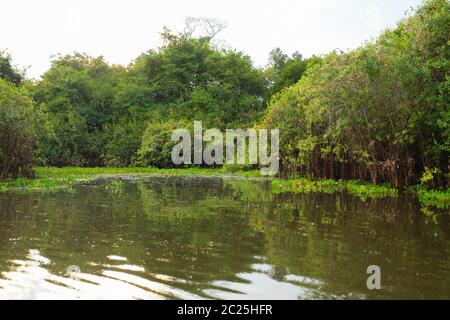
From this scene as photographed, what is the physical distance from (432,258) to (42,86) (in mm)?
45903

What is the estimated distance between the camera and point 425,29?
56.7 ft

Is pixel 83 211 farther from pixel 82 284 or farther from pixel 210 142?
pixel 210 142

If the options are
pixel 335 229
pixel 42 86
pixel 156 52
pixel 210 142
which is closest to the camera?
pixel 335 229

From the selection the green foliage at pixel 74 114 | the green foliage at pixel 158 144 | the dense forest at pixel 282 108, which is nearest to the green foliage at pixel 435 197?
the dense forest at pixel 282 108

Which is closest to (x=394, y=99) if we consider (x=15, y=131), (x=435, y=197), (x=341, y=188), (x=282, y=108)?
(x=435, y=197)

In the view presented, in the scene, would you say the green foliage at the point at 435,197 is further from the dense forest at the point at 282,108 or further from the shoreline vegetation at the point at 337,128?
the dense forest at the point at 282,108

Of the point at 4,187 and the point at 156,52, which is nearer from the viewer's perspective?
the point at 4,187

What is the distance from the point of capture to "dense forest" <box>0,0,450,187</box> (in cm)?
1769

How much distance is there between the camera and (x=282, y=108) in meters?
27.2

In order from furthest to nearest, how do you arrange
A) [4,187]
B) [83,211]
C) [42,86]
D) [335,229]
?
[42,86] → [4,187] → [83,211] → [335,229]

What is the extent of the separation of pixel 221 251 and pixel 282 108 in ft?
66.1

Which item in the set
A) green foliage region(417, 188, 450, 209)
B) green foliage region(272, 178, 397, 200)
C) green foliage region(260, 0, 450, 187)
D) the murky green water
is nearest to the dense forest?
green foliage region(260, 0, 450, 187)

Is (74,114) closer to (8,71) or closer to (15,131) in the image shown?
(8,71)

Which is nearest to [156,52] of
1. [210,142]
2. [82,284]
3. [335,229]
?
[210,142]
